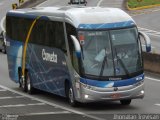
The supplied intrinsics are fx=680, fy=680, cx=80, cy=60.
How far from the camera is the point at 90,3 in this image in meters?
84.6

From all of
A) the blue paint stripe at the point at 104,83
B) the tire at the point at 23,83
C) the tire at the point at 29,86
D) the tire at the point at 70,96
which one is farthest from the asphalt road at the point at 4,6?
the blue paint stripe at the point at 104,83

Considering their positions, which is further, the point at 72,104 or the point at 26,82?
the point at 26,82

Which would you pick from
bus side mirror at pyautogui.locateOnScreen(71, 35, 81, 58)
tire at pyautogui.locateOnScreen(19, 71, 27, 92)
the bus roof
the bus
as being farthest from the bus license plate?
tire at pyautogui.locateOnScreen(19, 71, 27, 92)

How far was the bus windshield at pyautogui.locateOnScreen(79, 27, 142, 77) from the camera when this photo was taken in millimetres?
20516

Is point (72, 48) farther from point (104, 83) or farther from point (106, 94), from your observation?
point (106, 94)

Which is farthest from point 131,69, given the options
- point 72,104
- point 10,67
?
point 10,67

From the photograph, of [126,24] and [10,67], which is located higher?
[126,24]

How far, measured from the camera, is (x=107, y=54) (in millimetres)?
20578

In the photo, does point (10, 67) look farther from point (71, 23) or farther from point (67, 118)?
point (67, 118)

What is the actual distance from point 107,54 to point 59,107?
247cm

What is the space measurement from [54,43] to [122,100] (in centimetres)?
319

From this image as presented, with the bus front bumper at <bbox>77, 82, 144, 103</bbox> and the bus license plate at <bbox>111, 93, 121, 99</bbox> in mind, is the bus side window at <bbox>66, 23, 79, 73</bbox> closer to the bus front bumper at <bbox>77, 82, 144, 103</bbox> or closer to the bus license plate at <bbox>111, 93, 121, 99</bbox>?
the bus front bumper at <bbox>77, 82, 144, 103</bbox>

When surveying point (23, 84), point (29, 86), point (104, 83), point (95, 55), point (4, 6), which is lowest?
point (4, 6)

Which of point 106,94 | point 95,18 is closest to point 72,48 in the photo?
point 95,18
